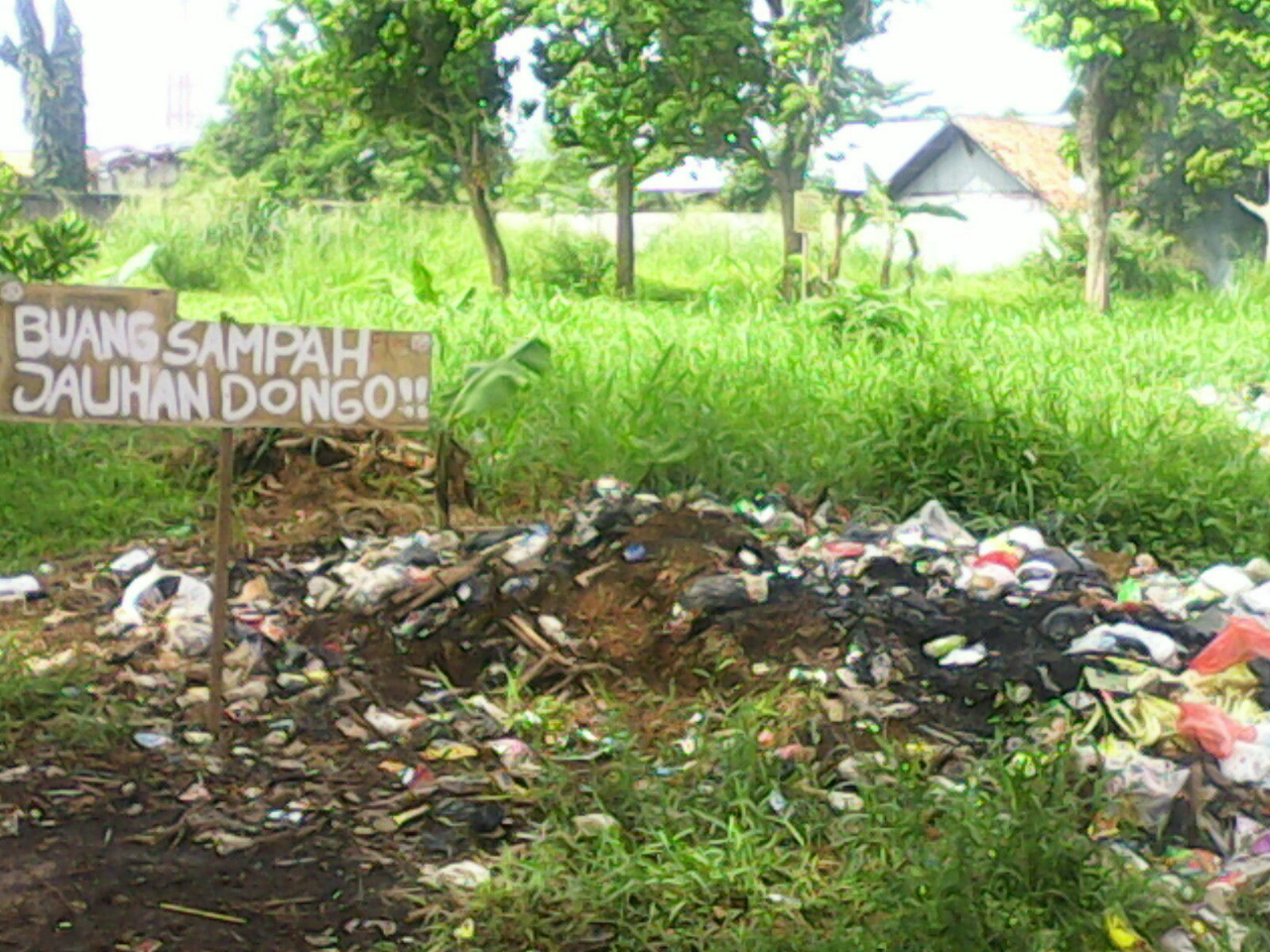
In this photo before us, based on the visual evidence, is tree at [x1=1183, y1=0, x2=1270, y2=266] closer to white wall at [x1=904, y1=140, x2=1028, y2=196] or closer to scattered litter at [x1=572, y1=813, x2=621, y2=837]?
white wall at [x1=904, y1=140, x2=1028, y2=196]

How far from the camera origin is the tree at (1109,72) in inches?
416

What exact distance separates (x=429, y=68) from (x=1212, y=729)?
9556 millimetres

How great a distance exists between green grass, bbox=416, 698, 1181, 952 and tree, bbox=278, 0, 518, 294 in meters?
8.69

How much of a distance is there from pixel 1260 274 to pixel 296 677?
9.37 m

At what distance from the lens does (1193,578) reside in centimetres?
444

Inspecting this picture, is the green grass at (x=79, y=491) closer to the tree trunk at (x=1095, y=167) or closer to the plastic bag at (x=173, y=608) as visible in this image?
the plastic bag at (x=173, y=608)

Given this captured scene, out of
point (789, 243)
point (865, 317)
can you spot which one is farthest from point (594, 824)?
point (789, 243)

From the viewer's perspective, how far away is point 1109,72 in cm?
1092

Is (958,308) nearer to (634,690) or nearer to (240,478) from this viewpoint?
(240,478)

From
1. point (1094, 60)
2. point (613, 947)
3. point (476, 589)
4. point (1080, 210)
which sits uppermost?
point (1094, 60)

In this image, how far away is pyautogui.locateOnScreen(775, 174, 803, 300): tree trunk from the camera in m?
10.8

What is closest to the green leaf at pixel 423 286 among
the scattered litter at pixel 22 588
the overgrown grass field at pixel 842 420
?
the overgrown grass field at pixel 842 420

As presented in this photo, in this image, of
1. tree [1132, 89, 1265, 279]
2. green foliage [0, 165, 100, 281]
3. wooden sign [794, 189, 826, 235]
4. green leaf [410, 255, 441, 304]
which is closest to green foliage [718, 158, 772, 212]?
tree [1132, 89, 1265, 279]

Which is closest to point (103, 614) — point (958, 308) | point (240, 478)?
point (240, 478)
